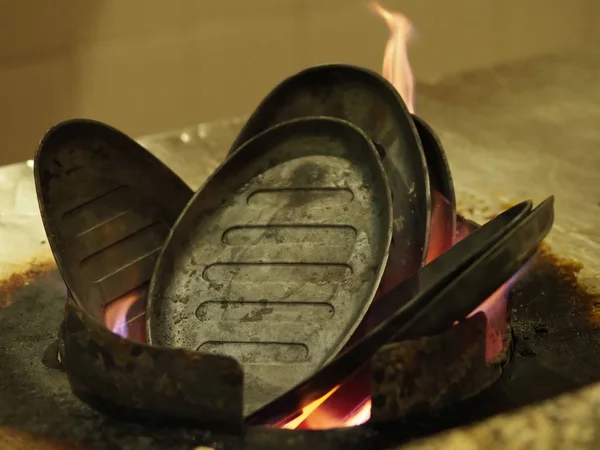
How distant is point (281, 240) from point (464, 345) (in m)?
0.20

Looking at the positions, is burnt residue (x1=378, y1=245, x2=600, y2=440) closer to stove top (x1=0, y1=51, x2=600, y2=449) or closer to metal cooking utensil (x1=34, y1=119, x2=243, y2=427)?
stove top (x1=0, y1=51, x2=600, y2=449)

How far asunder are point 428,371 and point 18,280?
0.40 meters

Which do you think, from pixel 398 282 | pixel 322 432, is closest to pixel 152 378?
pixel 322 432

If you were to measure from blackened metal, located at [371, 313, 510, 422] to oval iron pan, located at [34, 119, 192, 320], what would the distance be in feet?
0.78

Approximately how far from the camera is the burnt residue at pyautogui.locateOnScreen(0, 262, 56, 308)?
64 cm

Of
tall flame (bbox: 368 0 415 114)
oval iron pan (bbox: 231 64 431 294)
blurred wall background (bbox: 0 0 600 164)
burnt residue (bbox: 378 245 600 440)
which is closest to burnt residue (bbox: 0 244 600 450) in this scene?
burnt residue (bbox: 378 245 600 440)

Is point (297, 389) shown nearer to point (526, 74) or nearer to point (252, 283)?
point (252, 283)

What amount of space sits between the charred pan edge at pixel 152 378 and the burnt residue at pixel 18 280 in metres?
0.21

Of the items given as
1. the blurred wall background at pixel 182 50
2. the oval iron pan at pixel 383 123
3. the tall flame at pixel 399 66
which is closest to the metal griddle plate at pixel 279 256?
the oval iron pan at pixel 383 123

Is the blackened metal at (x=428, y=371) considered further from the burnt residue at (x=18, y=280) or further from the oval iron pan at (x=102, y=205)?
the burnt residue at (x=18, y=280)

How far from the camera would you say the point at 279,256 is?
59 centimetres

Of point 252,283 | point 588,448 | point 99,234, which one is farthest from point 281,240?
point 588,448

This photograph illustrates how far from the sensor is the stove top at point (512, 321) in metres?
0.44

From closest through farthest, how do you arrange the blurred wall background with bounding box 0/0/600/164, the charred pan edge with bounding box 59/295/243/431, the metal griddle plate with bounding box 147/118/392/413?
the charred pan edge with bounding box 59/295/243/431 < the metal griddle plate with bounding box 147/118/392/413 < the blurred wall background with bounding box 0/0/600/164
